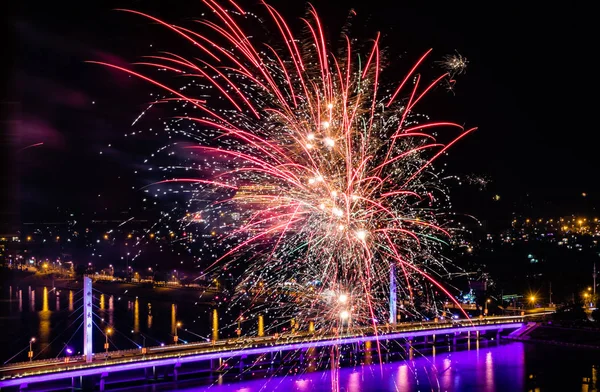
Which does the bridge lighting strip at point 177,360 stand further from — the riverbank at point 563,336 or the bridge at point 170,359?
the riverbank at point 563,336

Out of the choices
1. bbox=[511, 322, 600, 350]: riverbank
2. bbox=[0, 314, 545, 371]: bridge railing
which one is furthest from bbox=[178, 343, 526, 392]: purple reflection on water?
bbox=[511, 322, 600, 350]: riverbank

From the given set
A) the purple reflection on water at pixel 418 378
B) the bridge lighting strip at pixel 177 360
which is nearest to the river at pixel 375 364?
the purple reflection on water at pixel 418 378

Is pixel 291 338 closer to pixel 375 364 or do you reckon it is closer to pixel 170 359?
pixel 375 364

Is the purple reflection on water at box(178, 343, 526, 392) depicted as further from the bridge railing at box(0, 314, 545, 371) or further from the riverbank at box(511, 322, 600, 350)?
the riverbank at box(511, 322, 600, 350)

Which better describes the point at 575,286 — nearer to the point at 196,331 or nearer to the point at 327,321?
the point at 327,321

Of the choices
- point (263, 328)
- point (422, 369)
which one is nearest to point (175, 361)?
point (422, 369)

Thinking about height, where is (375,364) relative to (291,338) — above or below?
below

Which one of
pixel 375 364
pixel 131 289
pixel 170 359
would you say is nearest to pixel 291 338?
pixel 375 364
